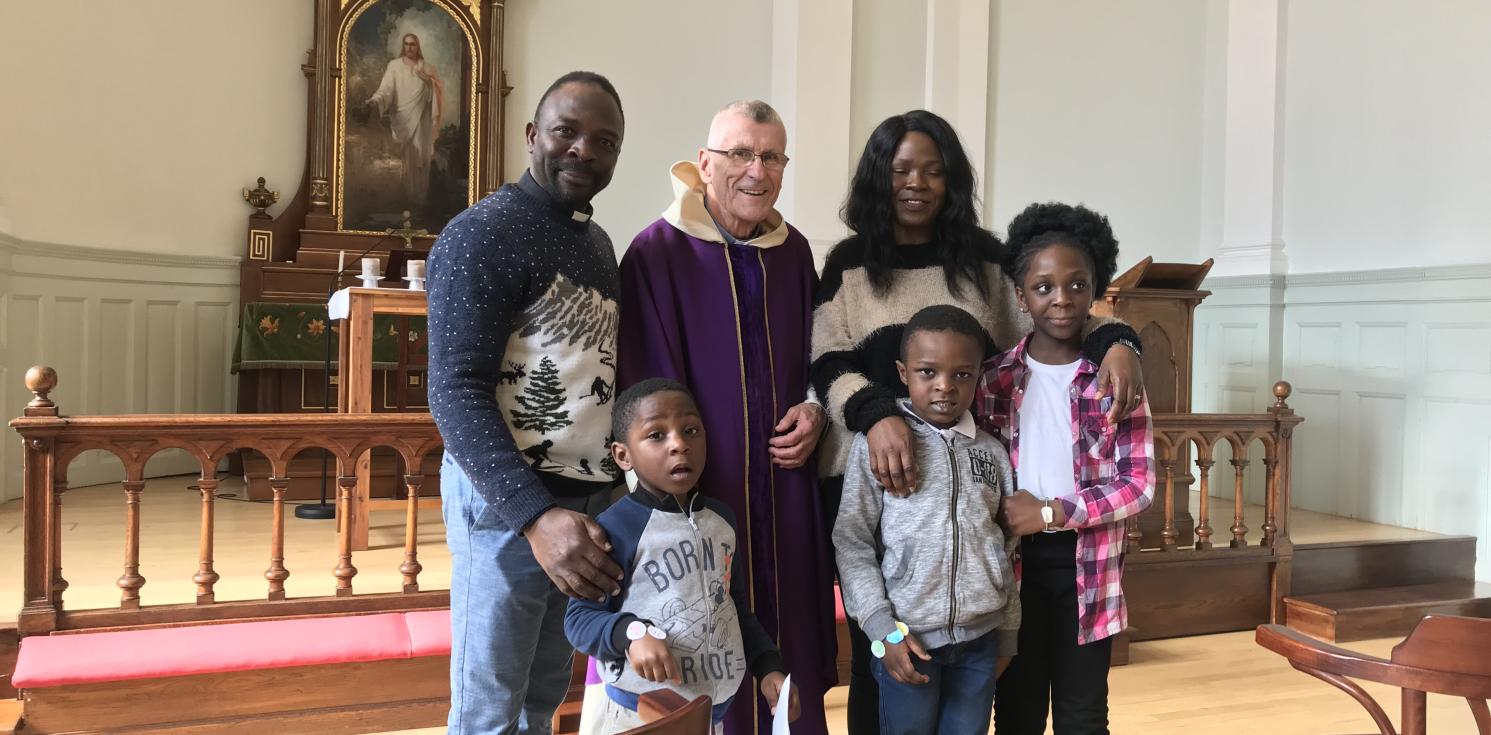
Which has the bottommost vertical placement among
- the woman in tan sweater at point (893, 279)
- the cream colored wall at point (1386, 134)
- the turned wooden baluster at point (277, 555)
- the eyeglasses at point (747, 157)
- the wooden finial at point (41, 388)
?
the turned wooden baluster at point (277, 555)

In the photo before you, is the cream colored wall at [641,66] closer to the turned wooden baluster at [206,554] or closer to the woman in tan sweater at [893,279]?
the turned wooden baluster at [206,554]

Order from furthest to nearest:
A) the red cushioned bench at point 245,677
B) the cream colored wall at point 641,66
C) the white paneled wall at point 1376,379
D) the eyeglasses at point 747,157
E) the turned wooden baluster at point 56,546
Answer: the cream colored wall at point 641,66
the white paneled wall at point 1376,379
the turned wooden baluster at point 56,546
the red cushioned bench at point 245,677
the eyeglasses at point 747,157

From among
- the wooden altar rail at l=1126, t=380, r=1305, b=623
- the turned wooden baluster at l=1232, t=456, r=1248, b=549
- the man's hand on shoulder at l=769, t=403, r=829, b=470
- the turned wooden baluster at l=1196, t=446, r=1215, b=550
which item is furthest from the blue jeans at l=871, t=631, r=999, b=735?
the turned wooden baluster at l=1232, t=456, r=1248, b=549

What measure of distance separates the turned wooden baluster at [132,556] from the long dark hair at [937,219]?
7.84ft

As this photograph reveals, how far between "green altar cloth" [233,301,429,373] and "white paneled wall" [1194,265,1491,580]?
4920 mm

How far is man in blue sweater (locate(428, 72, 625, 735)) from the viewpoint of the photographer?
160cm

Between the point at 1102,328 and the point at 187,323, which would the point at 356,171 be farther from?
the point at 1102,328

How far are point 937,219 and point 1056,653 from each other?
0.82 m

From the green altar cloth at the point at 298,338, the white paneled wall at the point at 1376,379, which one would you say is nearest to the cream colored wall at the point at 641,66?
the green altar cloth at the point at 298,338

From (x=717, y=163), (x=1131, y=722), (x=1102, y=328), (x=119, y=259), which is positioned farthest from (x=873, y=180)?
(x=119, y=259)

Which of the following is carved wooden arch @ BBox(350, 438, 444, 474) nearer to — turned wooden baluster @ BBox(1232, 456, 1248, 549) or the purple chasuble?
the purple chasuble

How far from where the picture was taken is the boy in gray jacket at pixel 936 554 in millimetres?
1826

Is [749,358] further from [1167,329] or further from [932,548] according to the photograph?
[1167,329]

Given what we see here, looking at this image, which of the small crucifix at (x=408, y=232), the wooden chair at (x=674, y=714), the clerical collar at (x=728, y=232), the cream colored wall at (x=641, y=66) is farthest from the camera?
the cream colored wall at (x=641, y=66)
